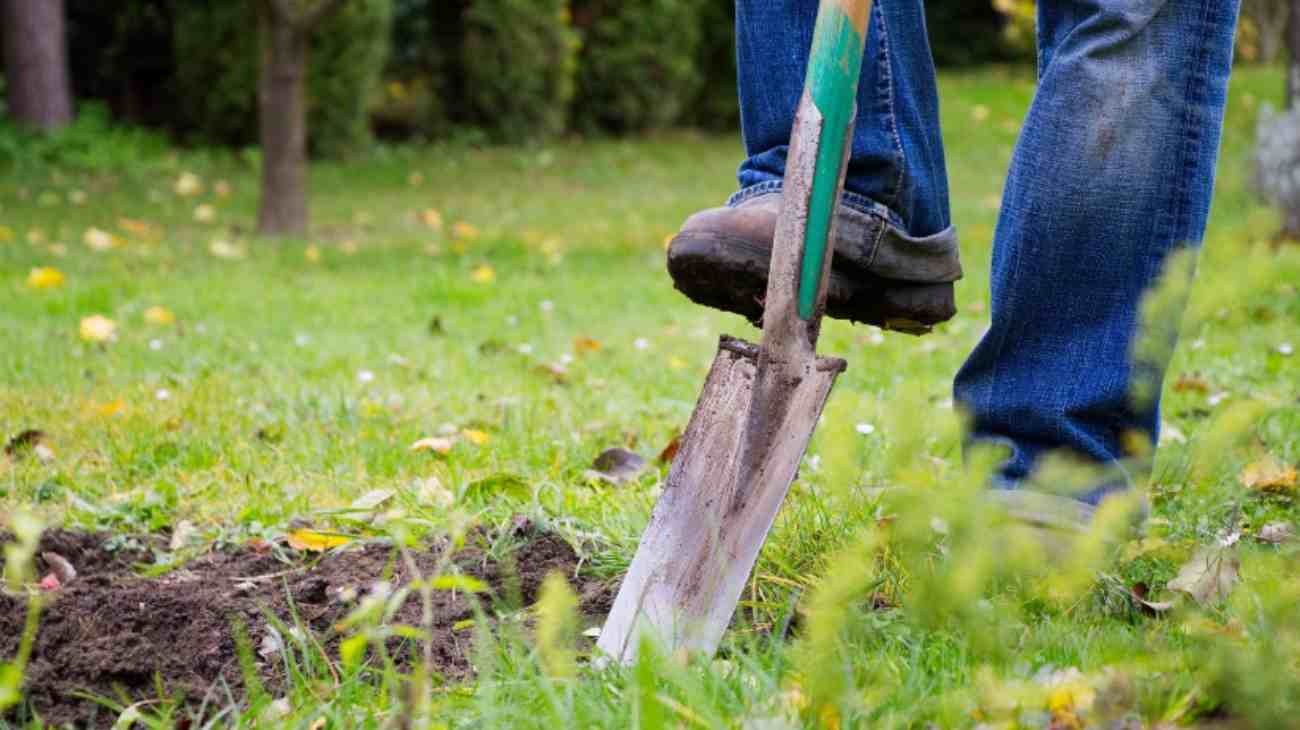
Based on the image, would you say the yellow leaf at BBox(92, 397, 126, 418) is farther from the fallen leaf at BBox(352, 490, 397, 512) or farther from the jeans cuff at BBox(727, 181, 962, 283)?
the jeans cuff at BBox(727, 181, 962, 283)

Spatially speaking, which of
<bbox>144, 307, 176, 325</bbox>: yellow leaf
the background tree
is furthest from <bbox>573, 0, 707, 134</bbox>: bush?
<bbox>144, 307, 176, 325</bbox>: yellow leaf

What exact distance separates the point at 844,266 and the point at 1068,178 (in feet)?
1.00

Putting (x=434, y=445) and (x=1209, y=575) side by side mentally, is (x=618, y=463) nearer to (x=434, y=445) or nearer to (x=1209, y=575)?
(x=434, y=445)

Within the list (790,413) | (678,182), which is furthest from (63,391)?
(678,182)

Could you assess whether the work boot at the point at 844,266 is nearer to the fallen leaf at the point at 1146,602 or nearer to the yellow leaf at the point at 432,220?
the fallen leaf at the point at 1146,602

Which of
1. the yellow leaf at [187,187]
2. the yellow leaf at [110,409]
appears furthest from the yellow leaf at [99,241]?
the yellow leaf at [110,409]

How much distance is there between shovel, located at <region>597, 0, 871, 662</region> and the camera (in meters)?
1.45

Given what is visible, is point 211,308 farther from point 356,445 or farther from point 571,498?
point 571,498

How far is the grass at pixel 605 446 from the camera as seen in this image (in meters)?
1.09

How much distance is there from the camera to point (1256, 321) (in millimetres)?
3920

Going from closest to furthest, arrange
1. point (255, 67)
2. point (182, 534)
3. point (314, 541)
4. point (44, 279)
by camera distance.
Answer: point (314, 541) → point (182, 534) → point (44, 279) → point (255, 67)

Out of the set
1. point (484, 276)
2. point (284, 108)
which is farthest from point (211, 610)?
point (284, 108)

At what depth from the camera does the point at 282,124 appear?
6.57 metres

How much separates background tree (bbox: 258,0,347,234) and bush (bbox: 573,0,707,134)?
5631 mm
